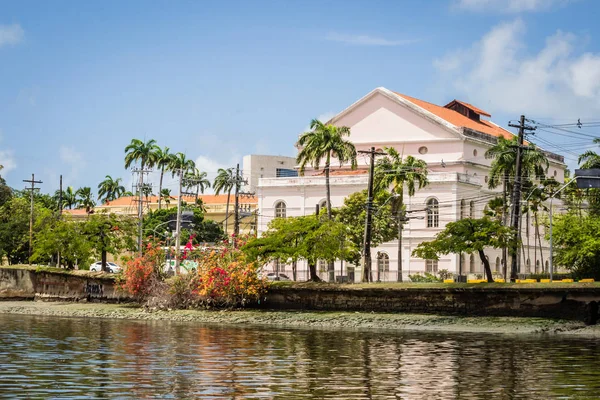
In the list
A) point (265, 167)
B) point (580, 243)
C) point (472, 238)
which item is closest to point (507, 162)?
point (580, 243)

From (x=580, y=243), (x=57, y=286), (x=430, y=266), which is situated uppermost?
(x=580, y=243)

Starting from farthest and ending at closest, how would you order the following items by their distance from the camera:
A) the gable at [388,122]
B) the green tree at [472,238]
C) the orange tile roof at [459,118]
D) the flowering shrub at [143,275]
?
the orange tile roof at [459,118], the gable at [388,122], the flowering shrub at [143,275], the green tree at [472,238]

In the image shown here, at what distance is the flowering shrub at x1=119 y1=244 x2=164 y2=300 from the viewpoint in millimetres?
57750

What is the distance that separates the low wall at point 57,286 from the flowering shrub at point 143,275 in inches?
103

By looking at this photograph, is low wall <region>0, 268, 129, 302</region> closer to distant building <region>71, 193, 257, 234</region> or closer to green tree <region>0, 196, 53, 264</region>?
green tree <region>0, 196, 53, 264</region>

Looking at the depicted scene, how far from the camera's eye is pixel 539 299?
45.4m

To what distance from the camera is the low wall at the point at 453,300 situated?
145 feet

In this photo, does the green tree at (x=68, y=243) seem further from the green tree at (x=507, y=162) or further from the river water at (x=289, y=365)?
the green tree at (x=507, y=162)

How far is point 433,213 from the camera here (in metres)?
87.2

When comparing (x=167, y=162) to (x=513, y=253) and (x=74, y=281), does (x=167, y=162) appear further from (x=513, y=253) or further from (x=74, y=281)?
(x=513, y=253)

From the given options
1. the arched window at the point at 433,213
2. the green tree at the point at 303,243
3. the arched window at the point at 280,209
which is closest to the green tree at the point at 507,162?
the arched window at the point at 433,213

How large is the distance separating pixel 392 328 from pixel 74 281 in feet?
→ 85.3

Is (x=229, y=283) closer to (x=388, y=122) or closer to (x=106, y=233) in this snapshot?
(x=106, y=233)

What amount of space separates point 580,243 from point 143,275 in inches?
1202
